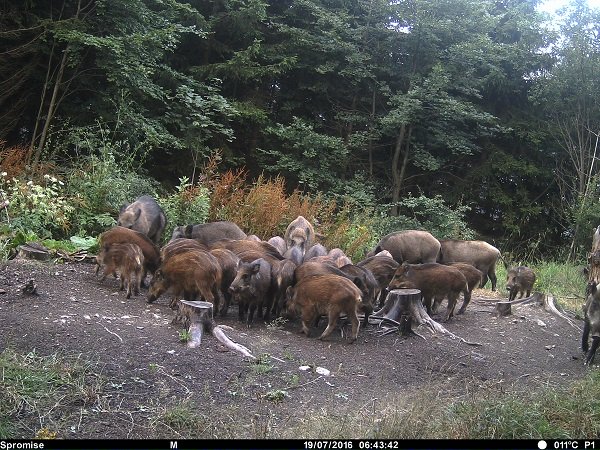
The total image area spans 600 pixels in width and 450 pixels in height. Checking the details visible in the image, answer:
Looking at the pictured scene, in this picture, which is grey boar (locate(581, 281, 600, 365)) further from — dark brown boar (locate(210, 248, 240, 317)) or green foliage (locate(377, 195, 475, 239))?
green foliage (locate(377, 195, 475, 239))

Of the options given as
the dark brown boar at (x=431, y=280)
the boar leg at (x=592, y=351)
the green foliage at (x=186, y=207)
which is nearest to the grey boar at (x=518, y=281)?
the dark brown boar at (x=431, y=280)

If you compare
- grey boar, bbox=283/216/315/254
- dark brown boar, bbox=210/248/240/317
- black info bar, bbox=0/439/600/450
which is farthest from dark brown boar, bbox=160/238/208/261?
black info bar, bbox=0/439/600/450

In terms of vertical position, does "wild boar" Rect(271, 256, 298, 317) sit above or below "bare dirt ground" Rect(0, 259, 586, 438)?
above

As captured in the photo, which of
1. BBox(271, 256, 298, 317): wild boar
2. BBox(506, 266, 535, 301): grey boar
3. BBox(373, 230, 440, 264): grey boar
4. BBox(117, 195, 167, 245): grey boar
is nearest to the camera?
BBox(271, 256, 298, 317): wild boar

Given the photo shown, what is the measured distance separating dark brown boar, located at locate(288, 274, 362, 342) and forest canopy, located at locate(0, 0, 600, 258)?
7.85 m

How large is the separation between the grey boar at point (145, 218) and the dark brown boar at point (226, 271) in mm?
2038

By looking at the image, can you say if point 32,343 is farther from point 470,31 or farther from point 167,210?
point 470,31

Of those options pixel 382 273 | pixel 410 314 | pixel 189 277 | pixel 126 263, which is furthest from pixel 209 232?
pixel 410 314

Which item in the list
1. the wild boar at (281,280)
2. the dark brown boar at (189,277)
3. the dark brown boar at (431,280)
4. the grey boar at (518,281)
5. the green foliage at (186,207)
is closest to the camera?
the dark brown boar at (189,277)

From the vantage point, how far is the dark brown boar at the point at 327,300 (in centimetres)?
685

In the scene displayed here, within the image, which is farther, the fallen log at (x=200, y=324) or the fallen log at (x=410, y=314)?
the fallen log at (x=410, y=314)

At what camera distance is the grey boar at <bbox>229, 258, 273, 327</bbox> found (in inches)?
282

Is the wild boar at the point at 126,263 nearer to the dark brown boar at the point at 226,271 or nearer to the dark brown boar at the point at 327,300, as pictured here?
the dark brown boar at the point at 226,271

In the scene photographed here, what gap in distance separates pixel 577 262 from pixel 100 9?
517 inches
